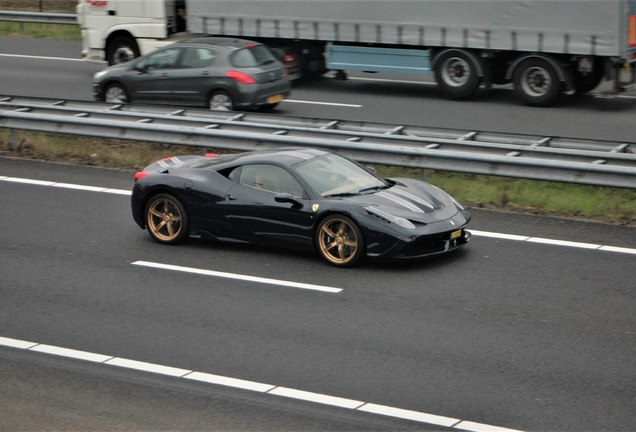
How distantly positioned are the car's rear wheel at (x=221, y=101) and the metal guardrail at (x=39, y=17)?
1334 cm

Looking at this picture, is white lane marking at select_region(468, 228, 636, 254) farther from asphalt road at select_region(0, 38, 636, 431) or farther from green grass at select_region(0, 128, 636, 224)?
green grass at select_region(0, 128, 636, 224)

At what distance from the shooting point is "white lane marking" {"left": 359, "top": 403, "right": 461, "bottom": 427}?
278 inches

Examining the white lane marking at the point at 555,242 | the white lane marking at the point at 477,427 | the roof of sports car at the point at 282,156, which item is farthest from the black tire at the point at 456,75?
the white lane marking at the point at 477,427

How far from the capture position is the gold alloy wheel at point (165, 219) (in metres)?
11.8

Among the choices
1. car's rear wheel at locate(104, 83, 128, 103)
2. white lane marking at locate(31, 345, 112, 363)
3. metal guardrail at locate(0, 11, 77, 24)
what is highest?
metal guardrail at locate(0, 11, 77, 24)

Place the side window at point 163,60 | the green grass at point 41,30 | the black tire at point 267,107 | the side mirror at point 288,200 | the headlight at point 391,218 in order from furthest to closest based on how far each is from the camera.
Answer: the green grass at point 41,30, the side window at point 163,60, the black tire at point 267,107, the side mirror at point 288,200, the headlight at point 391,218

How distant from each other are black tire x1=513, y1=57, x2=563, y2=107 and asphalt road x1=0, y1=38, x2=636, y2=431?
26.4ft

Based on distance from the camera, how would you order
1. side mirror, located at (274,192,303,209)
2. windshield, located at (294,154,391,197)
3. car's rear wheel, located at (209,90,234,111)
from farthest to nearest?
car's rear wheel, located at (209,90,234,111)
windshield, located at (294,154,391,197)
side mirror, located at (274,192,303,209)

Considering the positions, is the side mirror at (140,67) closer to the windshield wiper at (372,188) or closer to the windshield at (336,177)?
the windshield at (336,177)

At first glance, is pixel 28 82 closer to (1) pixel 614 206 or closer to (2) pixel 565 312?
(1) pixel 614 206

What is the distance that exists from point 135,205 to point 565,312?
5.35 metres

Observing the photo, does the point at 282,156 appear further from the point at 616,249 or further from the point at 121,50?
the point at 121,50

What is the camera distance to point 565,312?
9.33 meters

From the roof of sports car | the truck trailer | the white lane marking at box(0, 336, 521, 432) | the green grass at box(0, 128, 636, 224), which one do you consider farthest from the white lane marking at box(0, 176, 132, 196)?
the truck trailer
